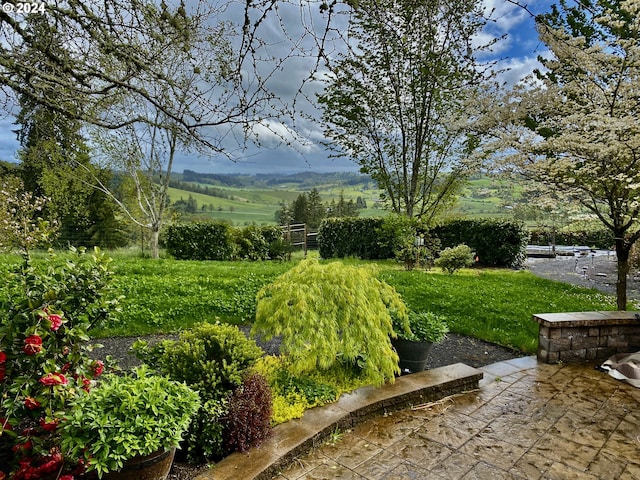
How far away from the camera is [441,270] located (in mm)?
9984

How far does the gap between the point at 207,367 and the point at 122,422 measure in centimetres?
62

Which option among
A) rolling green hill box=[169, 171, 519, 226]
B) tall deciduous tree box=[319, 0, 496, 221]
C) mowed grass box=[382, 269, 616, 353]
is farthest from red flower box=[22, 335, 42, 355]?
rolling green hill box=[169, 171, 519, 226]

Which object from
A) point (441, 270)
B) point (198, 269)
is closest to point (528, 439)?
point (198, 269)

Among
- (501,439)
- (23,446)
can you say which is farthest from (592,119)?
(23,446)

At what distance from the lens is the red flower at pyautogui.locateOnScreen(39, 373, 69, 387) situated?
5.36 ft

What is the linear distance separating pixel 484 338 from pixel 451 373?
1683 millimetres

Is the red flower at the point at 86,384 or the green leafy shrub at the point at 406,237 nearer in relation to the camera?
the red flower at the point at 86,384

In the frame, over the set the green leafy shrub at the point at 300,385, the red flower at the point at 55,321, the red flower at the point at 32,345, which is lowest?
the green leafy shrub at the point at 300,385

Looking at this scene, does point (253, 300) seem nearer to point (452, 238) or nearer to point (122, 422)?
point (122, 422)

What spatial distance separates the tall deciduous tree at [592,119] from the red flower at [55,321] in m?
4.92

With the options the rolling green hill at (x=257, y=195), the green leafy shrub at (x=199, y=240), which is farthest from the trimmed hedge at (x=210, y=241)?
the rolling green hill at (x=257, y=195)

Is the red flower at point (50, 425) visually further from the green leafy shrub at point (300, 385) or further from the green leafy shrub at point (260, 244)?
the green leafy shrub at point (260, 244)

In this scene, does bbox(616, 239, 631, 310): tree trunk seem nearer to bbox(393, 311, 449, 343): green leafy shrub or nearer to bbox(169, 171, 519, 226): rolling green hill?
bbox(169, 171, 519, 226): rolling green hill

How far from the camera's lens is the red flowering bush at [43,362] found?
5.47 ft
